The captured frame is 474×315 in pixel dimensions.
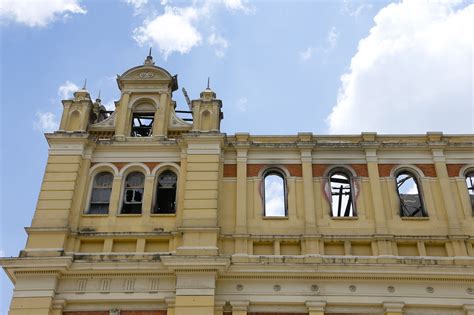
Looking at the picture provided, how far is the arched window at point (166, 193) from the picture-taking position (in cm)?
1944

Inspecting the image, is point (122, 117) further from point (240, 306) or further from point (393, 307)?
point (393, 307)

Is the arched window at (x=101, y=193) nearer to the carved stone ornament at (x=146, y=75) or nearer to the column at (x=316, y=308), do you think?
the carved stone ornament at (x=146, y=75)

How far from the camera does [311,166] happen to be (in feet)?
65.5

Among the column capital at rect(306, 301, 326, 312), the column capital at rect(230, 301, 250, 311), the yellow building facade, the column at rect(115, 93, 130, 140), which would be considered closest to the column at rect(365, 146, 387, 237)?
the yellow building facade

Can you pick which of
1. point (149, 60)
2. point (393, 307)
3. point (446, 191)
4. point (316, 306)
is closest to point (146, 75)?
point (149, 60)

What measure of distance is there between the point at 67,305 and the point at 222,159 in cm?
712

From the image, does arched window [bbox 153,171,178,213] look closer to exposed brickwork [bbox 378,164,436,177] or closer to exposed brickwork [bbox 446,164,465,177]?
exposed brickwork [bbox 378,164,436,177]

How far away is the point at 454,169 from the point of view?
1986 cm

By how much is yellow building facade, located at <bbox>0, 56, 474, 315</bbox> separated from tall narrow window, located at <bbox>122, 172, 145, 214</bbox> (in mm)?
45

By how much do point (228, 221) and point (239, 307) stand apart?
3024 millimetres

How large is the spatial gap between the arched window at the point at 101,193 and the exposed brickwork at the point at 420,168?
31.3 feet

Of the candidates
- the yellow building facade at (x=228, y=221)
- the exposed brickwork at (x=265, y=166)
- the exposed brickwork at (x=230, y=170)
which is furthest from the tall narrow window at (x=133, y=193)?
the exposed brickwork at (x=265, y=166)

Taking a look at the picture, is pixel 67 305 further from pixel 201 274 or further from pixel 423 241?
pixel 423 241

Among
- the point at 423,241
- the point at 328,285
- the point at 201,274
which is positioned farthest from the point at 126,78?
the point at 423,241
